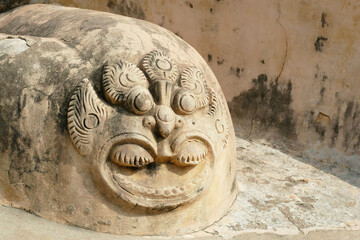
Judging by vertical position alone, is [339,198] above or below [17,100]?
below

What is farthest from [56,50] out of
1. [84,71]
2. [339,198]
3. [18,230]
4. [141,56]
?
[339,198]

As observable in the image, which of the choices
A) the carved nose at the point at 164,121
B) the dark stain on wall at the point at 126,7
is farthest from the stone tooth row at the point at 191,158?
the dark stain on wall at the point at 126,7

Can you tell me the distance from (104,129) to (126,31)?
0.58m

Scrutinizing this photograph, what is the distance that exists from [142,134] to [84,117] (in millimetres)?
273

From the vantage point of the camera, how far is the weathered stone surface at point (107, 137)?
2512mm

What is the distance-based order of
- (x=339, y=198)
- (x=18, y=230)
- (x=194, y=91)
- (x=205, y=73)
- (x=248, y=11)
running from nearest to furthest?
1. (x=18, y=230)
2. (x=194, y=91)
3. (x=205, y=73)
4. (x=339, y=198)
5. (x=248, y=11)

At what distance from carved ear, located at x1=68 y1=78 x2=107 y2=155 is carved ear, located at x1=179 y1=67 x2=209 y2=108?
0.43 m

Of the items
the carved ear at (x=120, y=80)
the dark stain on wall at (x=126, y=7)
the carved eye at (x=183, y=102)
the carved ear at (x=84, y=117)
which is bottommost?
the carved ear at (x=84, y=117)

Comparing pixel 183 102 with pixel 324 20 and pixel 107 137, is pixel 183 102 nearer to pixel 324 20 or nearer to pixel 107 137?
pixel 107 137

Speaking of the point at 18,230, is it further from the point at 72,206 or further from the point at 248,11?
the point at 248,11

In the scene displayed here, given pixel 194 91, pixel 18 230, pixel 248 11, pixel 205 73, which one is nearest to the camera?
pixel 18 230

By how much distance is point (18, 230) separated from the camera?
2504mm

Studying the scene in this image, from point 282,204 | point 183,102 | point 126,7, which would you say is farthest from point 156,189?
point 126,7

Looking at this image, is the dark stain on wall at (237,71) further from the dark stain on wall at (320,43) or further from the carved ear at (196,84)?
the carved ear at (196,84)
